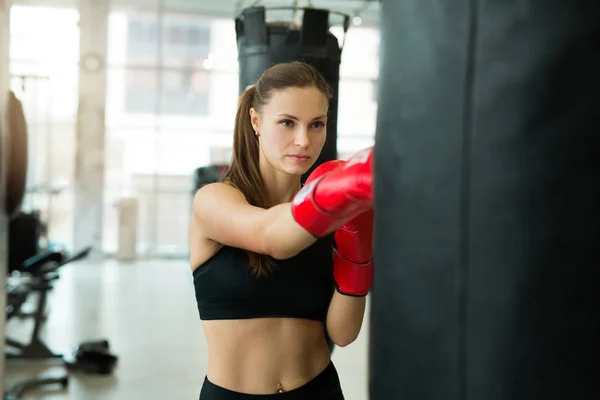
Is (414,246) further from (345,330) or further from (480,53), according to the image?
(345,330)

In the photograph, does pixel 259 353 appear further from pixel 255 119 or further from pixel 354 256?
pixel 255 119

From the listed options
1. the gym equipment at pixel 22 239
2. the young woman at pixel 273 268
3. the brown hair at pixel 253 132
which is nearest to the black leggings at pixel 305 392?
the young woman at pixel 273 268

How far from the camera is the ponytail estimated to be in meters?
1.22

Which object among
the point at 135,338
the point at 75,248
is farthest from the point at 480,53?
the point at 75,248

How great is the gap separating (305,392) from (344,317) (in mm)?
160

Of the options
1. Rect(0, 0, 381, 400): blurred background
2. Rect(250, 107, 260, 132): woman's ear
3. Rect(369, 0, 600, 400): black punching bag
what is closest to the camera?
Rect(369, 0, 600, 400): black punching bag

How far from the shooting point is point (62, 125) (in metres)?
9.71

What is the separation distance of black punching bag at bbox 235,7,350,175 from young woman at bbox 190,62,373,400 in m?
0.38

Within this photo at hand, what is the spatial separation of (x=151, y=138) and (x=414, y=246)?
9575 millimetres

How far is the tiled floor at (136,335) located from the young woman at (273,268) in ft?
4.88

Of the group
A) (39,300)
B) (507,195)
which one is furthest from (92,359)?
(507,195)

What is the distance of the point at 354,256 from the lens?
1.18m

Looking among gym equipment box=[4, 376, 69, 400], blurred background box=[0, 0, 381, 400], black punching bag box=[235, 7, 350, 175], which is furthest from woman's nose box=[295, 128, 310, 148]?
blurred background box=[0, 0, 381, 400]

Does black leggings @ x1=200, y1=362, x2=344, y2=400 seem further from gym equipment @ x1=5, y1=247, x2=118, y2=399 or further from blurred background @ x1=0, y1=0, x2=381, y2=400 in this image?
blurred background @ x1=0, y1=0, x2=381, y2=400
